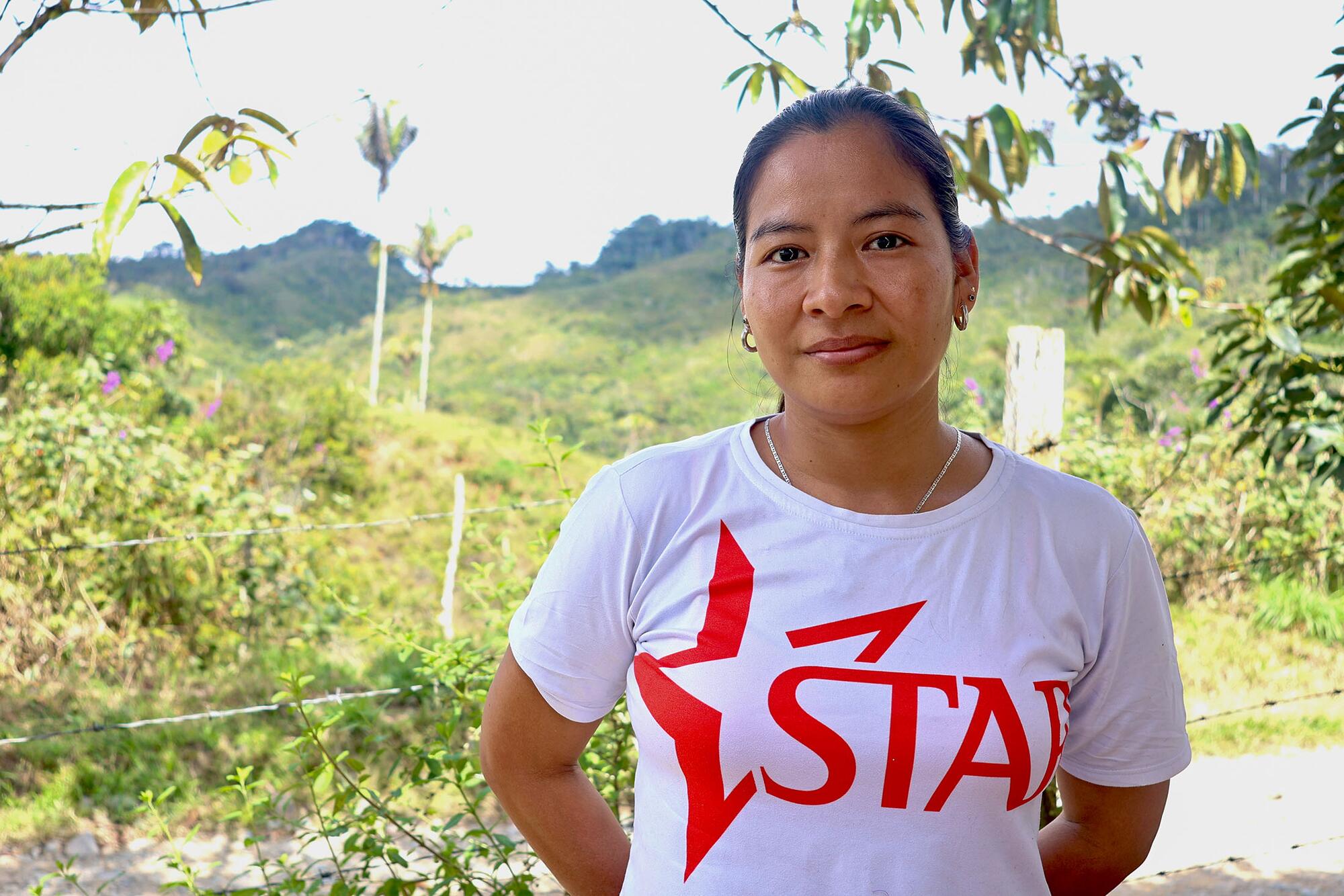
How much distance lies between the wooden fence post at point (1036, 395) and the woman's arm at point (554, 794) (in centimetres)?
187

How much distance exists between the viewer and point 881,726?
899mm

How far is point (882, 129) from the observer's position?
1001 mm

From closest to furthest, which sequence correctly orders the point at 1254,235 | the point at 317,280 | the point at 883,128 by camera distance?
the point at 883,128
the point at 1254,235
the point at 317,280

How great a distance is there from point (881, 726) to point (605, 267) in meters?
50.6

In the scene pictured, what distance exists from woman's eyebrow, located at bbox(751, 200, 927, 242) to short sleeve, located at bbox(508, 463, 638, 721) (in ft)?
0.90

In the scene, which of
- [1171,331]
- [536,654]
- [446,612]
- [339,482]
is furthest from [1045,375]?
[1171,331]

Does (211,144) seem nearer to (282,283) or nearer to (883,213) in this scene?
(883,213)

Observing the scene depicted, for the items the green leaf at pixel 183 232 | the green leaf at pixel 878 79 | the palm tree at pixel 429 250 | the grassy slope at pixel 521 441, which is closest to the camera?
the green leaf at pixel 183 232

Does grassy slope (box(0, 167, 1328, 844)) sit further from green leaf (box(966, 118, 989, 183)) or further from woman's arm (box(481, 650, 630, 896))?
green leaf (box(966, 118, 989, 183))

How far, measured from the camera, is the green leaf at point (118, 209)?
1272 mm

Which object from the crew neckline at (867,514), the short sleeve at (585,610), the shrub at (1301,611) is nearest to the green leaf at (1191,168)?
the crew neckline at (867,514)

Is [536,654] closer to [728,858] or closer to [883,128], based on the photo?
[728,858]

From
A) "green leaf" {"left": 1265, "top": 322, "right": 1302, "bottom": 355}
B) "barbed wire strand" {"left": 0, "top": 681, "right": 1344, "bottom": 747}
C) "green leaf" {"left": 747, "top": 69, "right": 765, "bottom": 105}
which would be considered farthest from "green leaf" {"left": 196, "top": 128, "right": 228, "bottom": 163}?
"green leaf" {"left": 1265, "top": 322, "right": 1302, "bottom": 355}

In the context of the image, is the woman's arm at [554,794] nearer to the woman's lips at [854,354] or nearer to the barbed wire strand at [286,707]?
the woman's lips at [854,354]
